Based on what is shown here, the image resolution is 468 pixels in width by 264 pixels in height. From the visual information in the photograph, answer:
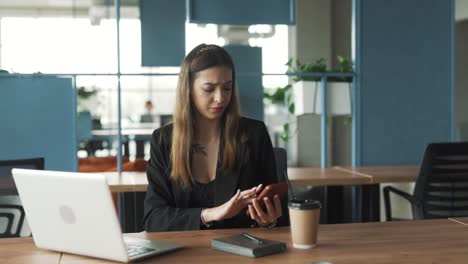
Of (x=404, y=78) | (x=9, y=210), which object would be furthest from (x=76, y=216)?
(x=404, y=78)

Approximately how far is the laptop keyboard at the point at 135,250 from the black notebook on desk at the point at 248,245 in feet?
0.58

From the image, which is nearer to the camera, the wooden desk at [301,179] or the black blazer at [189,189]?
the black blazer at [189,189]

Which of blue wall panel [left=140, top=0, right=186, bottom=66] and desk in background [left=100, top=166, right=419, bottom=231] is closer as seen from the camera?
desk in background [left=100, top=166, right=419, bottom=231]

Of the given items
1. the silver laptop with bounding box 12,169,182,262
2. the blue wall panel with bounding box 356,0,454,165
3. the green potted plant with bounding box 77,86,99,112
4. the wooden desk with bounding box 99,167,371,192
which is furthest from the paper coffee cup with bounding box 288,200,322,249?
the green potted plant with bounding box 77,86,99,112

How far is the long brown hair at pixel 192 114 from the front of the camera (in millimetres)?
2098

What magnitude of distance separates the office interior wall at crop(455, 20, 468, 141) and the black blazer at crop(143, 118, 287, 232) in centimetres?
653

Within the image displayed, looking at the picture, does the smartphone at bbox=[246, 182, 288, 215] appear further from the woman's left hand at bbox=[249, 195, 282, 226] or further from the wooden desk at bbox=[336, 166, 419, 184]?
the wooden desk at bbox=[336, 166, 419, 184]

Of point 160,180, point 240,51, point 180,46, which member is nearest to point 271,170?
point 160,180

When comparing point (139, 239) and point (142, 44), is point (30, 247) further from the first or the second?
point (142, 44)

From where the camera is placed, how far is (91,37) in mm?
11320

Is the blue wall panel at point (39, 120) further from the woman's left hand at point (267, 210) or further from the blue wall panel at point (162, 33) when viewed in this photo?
the woman's left hand at point (267, 210)

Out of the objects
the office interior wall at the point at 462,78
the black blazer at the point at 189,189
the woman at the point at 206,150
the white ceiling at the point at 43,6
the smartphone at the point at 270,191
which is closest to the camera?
the smartphone at the point at 270,191

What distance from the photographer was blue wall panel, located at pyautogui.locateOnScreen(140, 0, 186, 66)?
3877mm

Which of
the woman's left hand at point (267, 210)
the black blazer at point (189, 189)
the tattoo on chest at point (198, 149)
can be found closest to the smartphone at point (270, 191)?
the woman's left hand at point (267, 210)
